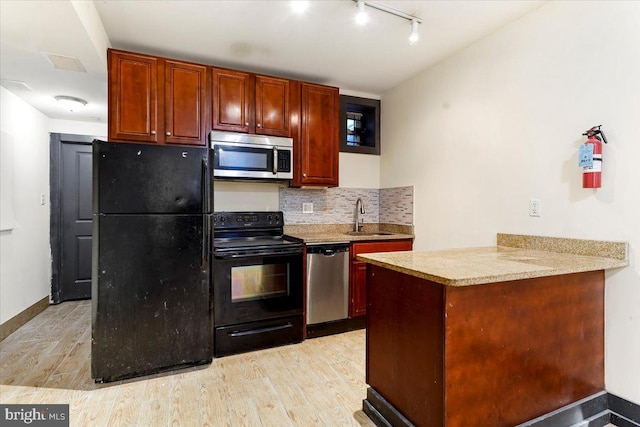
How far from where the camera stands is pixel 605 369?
1.92m

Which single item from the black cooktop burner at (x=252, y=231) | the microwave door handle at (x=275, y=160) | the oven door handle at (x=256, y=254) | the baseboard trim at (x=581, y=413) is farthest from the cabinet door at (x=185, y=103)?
the baseboard trim at (x=581, y=413)

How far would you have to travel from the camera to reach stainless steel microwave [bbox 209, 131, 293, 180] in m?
2.88

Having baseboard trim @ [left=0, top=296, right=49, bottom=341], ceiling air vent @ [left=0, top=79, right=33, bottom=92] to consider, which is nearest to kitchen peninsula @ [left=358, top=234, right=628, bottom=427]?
baseboard trim @ [left=0, top=296, right=49, bottom=341]

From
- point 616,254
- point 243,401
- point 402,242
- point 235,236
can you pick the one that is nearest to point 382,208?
point 402,242

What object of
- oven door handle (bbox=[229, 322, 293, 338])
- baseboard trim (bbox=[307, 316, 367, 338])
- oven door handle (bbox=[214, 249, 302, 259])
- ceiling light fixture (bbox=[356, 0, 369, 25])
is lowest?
baseboard trim (bbox=[307, 316, 367, 338])

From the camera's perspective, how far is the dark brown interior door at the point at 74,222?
157 inches

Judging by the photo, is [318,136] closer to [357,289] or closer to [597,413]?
[357,289]

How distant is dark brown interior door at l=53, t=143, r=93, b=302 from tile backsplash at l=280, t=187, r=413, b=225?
255 centimetres

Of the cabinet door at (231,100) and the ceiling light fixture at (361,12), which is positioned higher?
the ceiling light fixture at (361,12)

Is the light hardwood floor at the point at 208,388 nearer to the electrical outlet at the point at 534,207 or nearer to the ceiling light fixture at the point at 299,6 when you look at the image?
the electrical outlet at the point at 534,207

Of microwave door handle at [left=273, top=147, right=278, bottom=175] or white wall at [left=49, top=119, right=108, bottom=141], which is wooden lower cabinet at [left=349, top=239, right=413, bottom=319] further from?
white wall at [left=49, top=119, right=108, bottom=141]

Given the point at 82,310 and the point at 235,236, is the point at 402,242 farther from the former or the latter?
the point at 82,310

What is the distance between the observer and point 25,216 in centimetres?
335

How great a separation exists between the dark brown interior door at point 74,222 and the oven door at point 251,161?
90.5 inches
